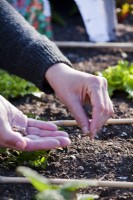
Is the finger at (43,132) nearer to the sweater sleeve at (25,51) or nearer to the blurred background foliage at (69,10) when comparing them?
the sweater sleeve at (25,51)

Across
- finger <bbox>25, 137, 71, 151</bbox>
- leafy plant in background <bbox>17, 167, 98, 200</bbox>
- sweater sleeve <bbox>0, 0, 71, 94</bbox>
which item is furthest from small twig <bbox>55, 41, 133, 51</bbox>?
leafy plant in background <bbox>17, 167, 98, 200</bbox>

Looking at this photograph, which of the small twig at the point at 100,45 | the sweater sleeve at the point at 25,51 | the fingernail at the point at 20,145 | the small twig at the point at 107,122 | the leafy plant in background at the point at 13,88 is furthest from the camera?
the small twig at the point at 100,45

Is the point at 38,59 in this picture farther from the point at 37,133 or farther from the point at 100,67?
the point at 100,67

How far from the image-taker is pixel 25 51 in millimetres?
2438

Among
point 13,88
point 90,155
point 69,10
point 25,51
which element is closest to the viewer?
point 90,155

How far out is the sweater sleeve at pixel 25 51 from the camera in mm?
2352

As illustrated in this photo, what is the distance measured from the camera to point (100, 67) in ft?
11.0

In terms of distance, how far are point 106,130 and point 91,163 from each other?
334mm

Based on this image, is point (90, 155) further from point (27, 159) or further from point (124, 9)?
point (124, 9)

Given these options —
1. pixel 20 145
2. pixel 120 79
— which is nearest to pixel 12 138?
pixel 20 145

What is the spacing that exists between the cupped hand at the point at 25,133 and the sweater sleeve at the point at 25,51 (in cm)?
29

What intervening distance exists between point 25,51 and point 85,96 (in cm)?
41

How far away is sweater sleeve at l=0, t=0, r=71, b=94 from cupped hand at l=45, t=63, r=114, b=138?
152 millimetres

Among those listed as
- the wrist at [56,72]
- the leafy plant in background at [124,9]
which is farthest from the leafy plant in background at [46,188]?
the leafy plant in background at [124,9]
